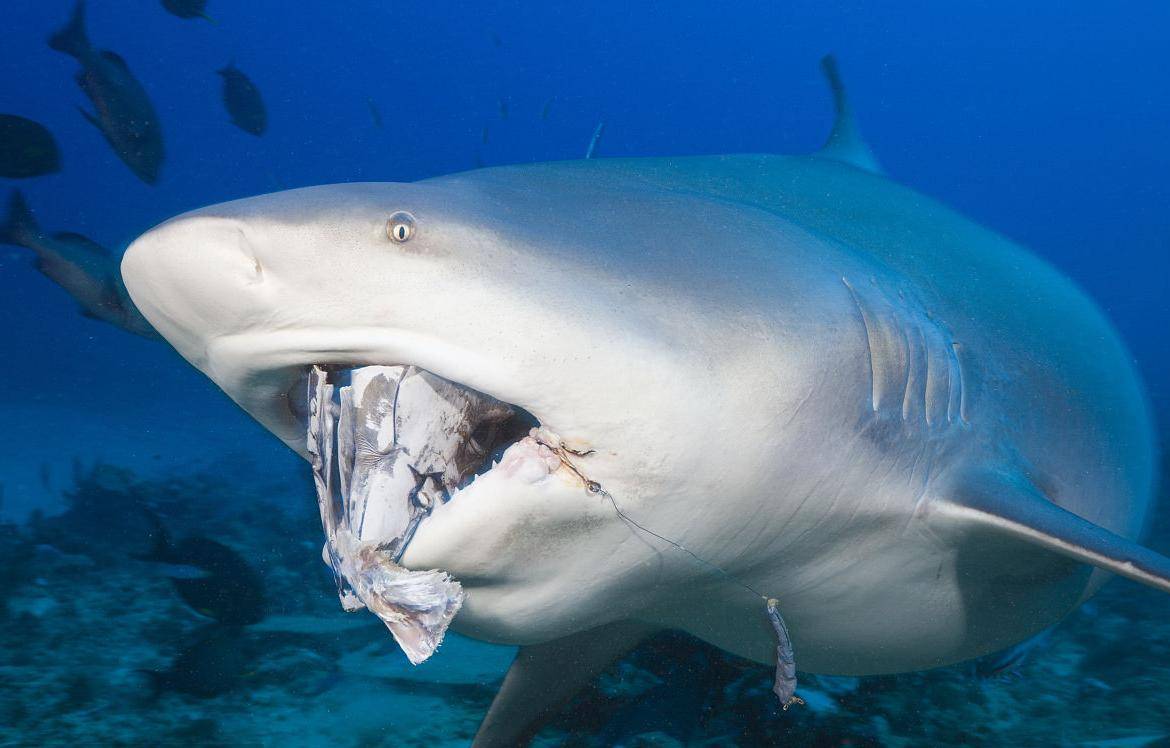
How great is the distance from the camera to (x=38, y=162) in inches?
216

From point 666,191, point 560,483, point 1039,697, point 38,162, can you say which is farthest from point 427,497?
point 38,162

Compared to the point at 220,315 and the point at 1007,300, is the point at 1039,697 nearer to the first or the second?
the point at 1007,300

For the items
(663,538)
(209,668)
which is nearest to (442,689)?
(209,668)

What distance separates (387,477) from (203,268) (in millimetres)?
534

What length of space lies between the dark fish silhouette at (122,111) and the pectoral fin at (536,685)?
4.87 m

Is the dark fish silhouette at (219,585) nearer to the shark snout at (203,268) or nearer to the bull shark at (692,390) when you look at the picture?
the bull shark at (692,390)

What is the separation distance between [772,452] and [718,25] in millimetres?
160492

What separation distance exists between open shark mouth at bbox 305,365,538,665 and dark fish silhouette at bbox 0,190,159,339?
143 inches

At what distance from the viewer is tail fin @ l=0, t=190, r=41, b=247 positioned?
5.30 meters

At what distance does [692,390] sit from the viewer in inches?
59.4

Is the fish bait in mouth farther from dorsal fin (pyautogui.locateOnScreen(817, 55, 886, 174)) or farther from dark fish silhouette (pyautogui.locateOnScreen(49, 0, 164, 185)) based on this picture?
dark fish silhouette (pyautogui.locateOnScreen(49, 0, 164, 185))

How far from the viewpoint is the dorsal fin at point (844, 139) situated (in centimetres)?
398

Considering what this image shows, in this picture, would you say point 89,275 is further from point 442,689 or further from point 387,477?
point 387,477

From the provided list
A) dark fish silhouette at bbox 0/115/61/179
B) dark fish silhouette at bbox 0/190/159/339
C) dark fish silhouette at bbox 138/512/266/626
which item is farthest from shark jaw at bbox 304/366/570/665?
dark fish silhouette at bbox 0/115/61/179
